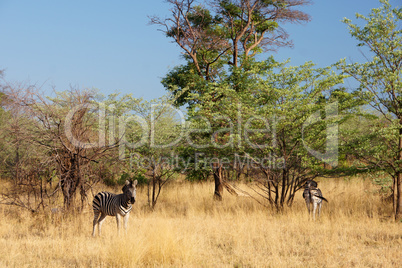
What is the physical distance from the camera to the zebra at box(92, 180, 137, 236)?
8.92 m

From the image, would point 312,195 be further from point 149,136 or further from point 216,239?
point 149,136

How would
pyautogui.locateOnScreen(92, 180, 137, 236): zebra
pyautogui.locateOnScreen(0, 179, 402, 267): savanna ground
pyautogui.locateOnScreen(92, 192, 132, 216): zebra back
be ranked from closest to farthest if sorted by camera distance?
1. pyautogui.locateOnScreen(0, 179, 402, 267): savanna ground
2. pyautogui.locateOnScreen(92, 180, 137, 236): zebra
3. pyautogui.locateOnScreen(92, 192, 132, 216): zebra back

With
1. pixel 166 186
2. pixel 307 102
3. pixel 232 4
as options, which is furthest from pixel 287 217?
pixel 232 4

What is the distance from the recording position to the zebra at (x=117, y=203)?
8.92 m

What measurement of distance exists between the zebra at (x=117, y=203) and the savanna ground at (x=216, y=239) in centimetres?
48

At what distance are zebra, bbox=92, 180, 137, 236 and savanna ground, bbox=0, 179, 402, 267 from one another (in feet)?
1.56

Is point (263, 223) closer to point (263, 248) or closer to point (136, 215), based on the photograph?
point (263, 248)

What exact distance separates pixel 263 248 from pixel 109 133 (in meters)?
9.94

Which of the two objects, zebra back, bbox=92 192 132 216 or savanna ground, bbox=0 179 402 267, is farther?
zebra back, bbox=92 192 132 216

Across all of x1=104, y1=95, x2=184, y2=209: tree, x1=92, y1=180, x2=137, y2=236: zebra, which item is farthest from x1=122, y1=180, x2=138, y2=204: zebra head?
x1=104, y1=95, x2=184, y2=209: tree
